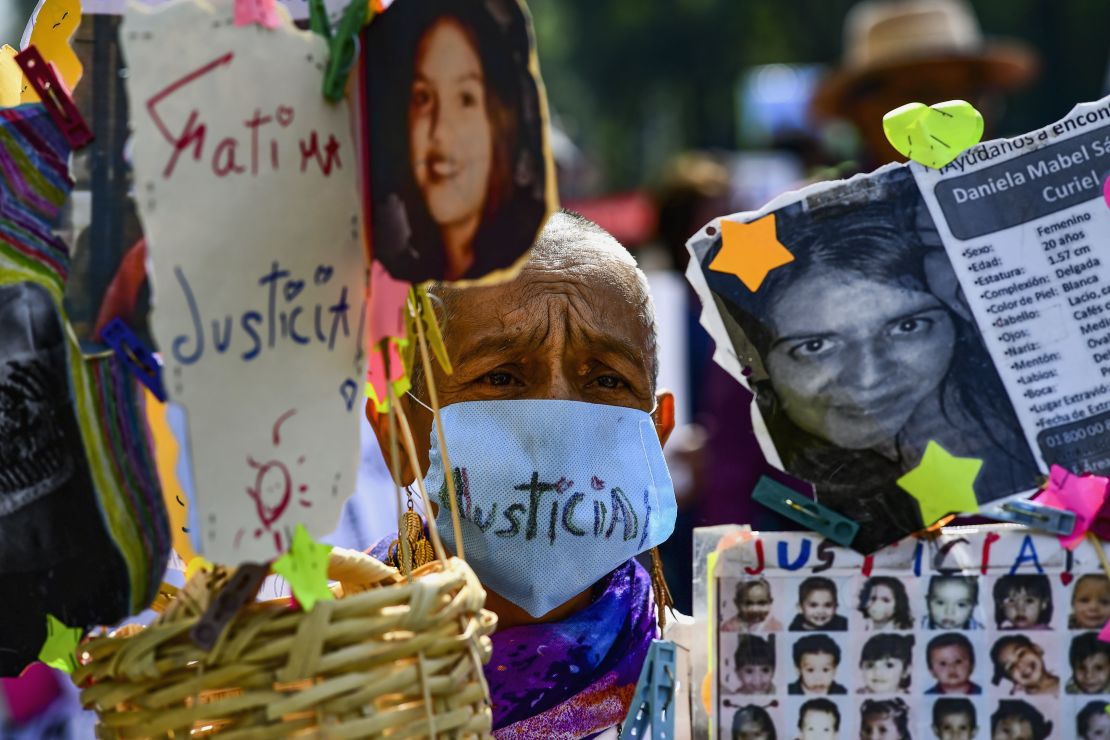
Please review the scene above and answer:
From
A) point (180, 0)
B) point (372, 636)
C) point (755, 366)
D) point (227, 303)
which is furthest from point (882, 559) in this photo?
point (180, 0)

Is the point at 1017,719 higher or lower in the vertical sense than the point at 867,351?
lower

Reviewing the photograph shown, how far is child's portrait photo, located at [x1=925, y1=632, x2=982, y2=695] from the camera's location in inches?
68.6

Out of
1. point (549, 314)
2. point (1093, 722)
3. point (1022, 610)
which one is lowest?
point (1093, 722)

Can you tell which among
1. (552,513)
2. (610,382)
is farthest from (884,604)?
(610,382)

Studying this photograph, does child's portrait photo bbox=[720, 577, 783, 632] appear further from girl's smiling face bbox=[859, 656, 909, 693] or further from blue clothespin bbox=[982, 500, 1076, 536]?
blue clothespin bbox=[982, 500, 1076, 536]

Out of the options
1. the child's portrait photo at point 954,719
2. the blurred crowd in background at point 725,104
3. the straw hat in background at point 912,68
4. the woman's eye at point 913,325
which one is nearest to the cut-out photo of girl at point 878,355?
the woman's eye at point 913,325

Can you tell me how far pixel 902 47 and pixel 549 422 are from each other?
438 cm

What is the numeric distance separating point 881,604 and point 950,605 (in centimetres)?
8

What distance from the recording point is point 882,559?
1.76 meters

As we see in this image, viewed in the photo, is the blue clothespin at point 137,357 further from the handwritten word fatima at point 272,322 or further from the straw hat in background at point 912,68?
the straw hat in background at point 912,68

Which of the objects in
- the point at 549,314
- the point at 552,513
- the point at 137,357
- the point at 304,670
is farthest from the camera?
the point at 549,314

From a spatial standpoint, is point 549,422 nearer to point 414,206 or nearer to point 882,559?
point 882,559

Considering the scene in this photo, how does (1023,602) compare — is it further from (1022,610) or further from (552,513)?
(552,513)

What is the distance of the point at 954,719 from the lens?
1.74 metres
